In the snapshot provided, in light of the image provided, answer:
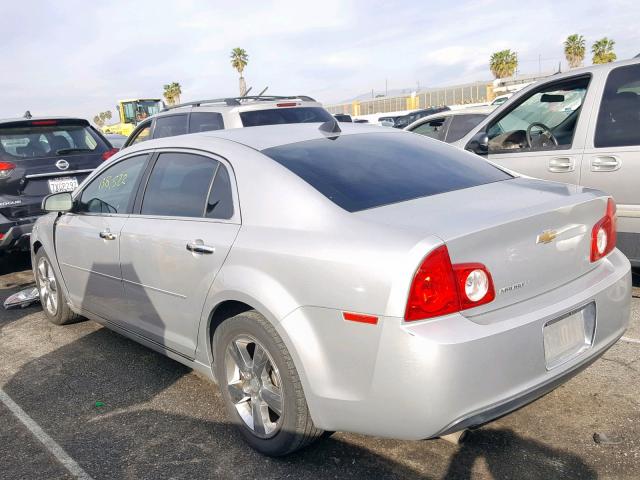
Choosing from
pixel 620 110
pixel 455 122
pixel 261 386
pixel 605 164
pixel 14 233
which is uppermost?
pixel 620 110

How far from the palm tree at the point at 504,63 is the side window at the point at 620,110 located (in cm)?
5222

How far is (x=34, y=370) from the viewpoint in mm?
4477

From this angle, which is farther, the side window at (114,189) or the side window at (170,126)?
the side window at (170,126)

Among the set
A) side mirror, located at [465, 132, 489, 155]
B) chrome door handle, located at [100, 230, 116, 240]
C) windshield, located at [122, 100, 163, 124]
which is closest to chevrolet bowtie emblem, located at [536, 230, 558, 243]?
chrome door handle, located at [100, 230, 116, 240]

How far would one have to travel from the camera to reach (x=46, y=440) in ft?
11.3

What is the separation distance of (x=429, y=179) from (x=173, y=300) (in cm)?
159

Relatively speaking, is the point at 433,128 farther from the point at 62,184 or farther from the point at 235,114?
the point at 62,184

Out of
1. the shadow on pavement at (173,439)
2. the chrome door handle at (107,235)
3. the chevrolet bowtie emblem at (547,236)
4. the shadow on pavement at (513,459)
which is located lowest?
the shadow on pavement at (173,439)

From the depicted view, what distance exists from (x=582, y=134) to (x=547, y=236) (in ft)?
8.80

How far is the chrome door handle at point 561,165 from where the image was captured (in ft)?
16.6

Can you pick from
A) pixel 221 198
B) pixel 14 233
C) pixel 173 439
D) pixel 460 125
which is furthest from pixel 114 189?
pixel 460 125

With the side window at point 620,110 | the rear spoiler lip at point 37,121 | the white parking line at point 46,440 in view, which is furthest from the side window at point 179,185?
the rear spoiler lip at point 37,121

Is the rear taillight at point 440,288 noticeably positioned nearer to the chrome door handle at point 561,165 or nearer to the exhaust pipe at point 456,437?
the exhaust pipe at point 456,437

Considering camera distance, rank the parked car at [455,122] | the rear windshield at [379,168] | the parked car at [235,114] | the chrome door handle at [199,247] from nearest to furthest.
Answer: the rear windshield at [379,168], the chrome door handle at [199,247], the parked car at [235,114], the parked car at [455,122]
